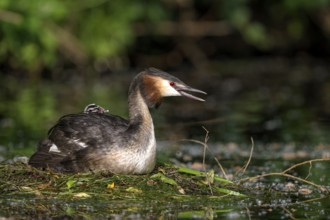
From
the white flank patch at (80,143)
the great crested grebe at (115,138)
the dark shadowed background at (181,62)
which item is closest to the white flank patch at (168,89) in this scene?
the great crested grebe at (115,138)

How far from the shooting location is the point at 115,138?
914cm

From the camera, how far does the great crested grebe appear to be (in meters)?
9.05

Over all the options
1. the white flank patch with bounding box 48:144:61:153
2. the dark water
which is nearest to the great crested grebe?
the white flank patch with bounding box 48:144:61:153

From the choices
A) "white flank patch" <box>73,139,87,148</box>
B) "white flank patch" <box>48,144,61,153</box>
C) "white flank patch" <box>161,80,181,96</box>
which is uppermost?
"white flank patch" <box>161,80,181,96</box>

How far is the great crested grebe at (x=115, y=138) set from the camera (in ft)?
29.7

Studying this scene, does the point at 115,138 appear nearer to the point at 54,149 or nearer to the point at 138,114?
the point at 138,114

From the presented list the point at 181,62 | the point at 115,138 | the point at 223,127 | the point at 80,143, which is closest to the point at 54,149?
the point at 80,143

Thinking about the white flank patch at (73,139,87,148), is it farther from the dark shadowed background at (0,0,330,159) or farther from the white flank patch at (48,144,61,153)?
the dark shadowed background at (0,0,330,159)

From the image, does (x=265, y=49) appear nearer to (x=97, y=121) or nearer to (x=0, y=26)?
(x=0, y=26)

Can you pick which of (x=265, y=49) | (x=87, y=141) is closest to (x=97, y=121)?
(x=87, y=141)

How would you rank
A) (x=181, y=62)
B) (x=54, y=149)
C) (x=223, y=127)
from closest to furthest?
(x=54, y=149) < (x=223, y=127) < (x=181, y=62)

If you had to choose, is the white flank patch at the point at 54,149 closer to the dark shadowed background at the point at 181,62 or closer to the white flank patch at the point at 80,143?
the white flank patch at the point at 80,143

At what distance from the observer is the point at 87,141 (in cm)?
931

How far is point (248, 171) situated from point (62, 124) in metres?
A: 2.57
